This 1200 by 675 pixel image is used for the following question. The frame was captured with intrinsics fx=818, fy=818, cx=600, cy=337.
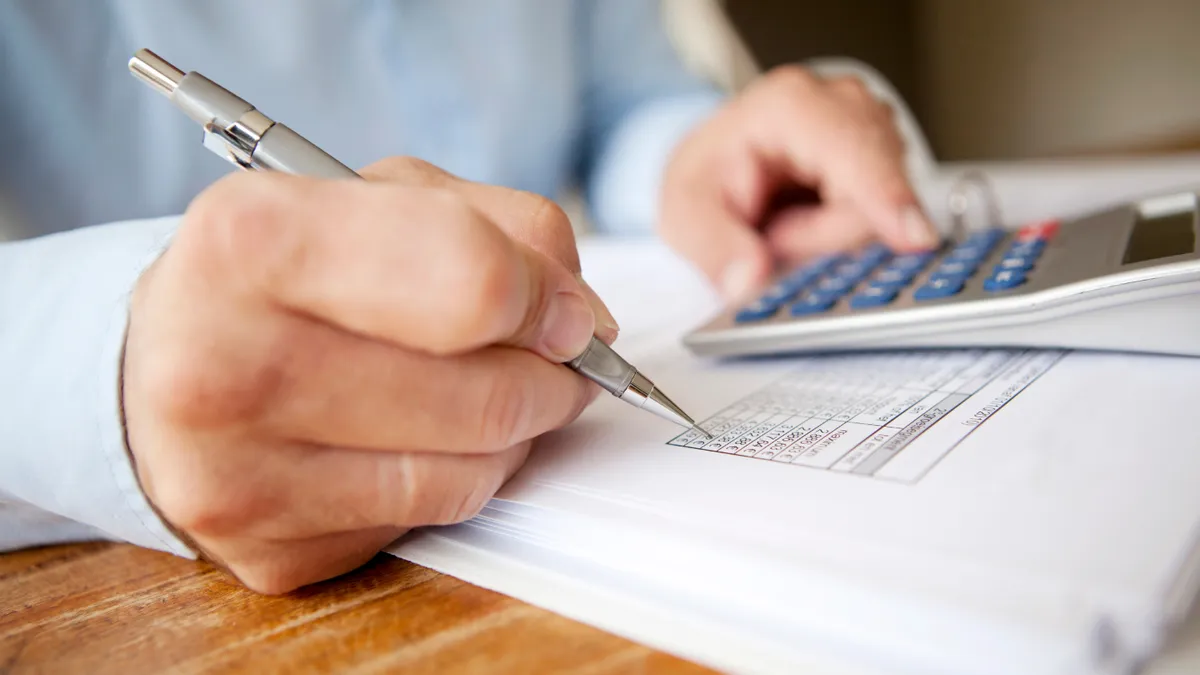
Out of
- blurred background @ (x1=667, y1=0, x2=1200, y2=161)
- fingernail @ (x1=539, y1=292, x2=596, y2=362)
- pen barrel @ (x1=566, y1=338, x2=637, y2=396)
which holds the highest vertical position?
blurred background @ (x1=667, y1=0, x2=1200, y2=161)

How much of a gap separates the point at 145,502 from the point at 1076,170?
760 millimetres

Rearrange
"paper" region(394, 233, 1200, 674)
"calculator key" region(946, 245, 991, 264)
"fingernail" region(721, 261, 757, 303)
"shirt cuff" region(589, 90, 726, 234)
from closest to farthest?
"paper" region(394, 233, 1200, 674) < "calculator key" region(946, 245, 991, 264) < "fingernail" region(721, 261, 757, 303) < "shirt cuff" region(589, 90, 726, 234)

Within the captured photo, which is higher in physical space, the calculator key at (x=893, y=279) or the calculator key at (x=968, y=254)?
the calculator key at (x=968, y=254)

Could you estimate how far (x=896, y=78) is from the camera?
7.25 ft

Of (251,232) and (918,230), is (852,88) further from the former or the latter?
(251,232)

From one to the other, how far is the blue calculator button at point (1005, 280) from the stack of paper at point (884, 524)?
1.2 inches

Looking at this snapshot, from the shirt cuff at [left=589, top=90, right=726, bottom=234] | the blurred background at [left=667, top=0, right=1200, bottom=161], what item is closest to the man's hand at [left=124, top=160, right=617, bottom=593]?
the shirt cuff at [left=589, top=90, right=726, bottom=234]

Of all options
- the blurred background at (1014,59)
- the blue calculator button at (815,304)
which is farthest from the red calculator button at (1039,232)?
the blurred background at (1014,59)

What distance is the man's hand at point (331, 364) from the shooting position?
0.18 meters

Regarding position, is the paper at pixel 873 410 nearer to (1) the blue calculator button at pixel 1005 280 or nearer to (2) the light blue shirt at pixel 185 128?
(1) the blue calculator button at pixel 1005 280

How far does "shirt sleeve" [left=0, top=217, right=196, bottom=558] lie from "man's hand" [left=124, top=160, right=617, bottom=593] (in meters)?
0.01

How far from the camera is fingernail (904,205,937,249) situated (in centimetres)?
43

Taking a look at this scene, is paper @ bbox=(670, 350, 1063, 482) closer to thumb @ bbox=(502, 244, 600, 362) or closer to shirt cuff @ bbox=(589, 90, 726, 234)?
thumb @ bbox=(502, 244, 600, 362)

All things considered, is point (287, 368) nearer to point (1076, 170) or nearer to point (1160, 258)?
point (1160, 258)
